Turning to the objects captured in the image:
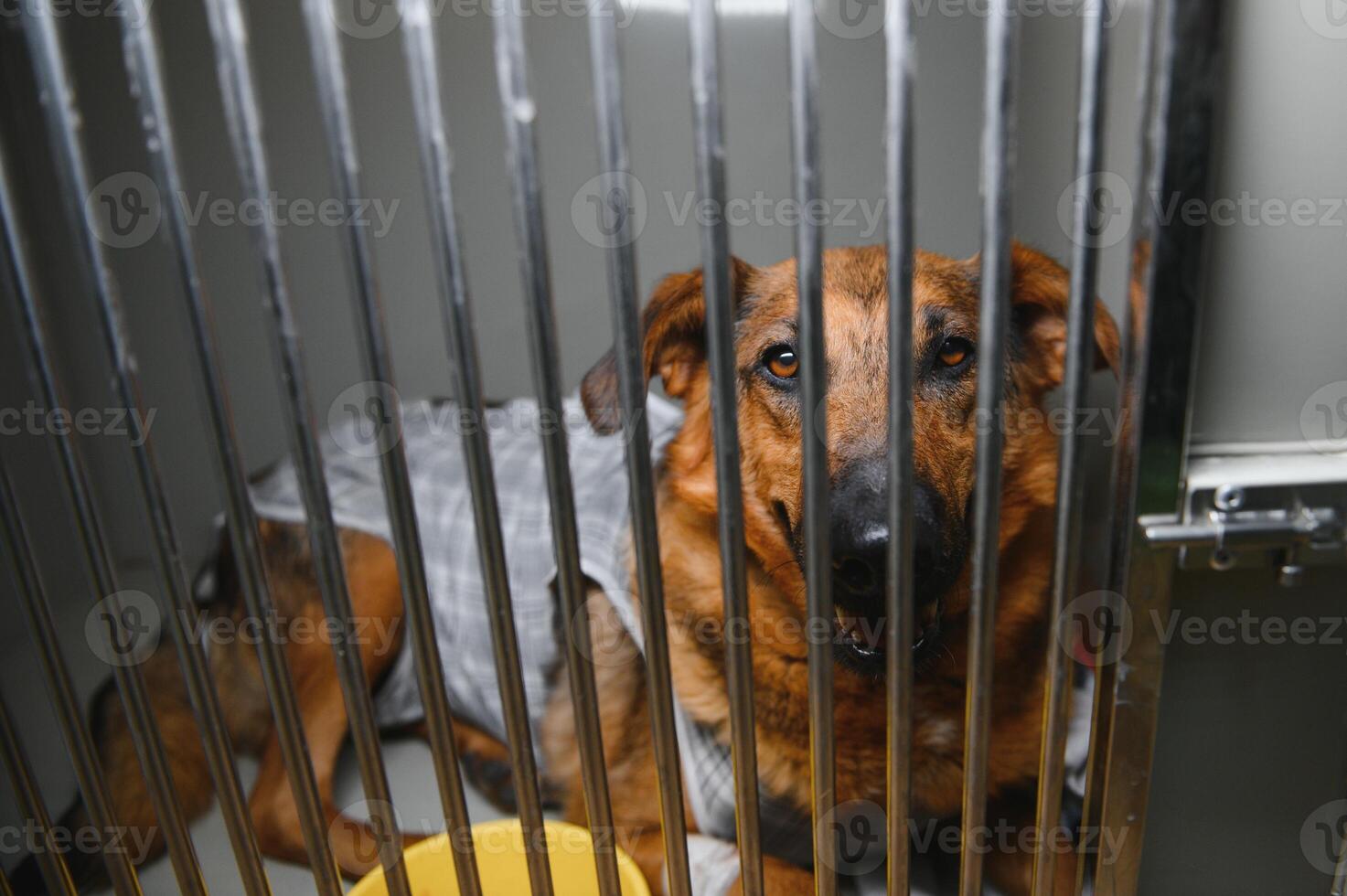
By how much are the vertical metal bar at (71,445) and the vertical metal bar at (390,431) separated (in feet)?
0.78

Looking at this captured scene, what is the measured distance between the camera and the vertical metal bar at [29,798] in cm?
88

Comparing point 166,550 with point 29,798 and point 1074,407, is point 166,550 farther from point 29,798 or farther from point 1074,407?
point 1074,407

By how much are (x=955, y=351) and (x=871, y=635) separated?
383 mm

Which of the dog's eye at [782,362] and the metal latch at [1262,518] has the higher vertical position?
the dog's eye at [782,362]

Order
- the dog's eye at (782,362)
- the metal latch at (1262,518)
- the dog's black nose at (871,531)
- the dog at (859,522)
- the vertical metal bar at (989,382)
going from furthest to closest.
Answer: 1. the dog's eye at (782,362)
2. the dog at (859,522)
3. the dog's black nose at (871,531)
4. the metal latch at (1262,518)
5. the vertical metal bar at (989,382)

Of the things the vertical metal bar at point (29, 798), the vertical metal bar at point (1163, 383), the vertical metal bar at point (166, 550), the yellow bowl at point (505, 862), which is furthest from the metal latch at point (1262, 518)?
the vertical metal bar at point (29, 798)

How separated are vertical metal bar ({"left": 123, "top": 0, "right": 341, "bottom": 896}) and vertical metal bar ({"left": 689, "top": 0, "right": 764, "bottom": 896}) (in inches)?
17.9

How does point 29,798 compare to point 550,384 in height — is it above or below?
below

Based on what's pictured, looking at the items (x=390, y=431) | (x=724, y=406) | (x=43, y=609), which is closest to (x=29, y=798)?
(x=43, y=609)

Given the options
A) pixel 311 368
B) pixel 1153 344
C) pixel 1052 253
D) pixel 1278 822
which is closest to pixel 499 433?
pixel 311 368

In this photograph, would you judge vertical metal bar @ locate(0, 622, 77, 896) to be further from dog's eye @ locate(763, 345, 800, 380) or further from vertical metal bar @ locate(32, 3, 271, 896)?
dog's eye @ locate(763, 345, 800, 380)

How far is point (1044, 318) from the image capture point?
1.06 metres

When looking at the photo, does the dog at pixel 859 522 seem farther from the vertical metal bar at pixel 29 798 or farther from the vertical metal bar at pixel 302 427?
the vertical metal bar at pixel 29 798

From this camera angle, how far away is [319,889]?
86cm
